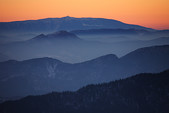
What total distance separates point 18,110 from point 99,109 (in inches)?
2019

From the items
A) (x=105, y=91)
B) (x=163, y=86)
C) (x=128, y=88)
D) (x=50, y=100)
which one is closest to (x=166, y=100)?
(x=163, y=86)

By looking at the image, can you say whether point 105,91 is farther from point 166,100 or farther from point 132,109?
point 166,100

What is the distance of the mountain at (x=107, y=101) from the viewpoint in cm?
17875

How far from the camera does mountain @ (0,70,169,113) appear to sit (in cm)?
17875

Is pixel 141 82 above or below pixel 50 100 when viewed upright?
above

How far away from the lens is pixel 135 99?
187375 millimetres

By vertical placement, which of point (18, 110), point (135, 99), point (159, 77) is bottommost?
point (18, 110)

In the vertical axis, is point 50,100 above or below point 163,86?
below

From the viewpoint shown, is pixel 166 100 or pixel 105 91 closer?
pixel 166 100

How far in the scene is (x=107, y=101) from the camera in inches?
7274

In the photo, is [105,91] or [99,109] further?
[105,91]

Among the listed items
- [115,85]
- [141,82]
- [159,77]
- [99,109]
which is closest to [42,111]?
[99,109]

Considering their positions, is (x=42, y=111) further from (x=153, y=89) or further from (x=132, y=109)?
(x=153, y=89)

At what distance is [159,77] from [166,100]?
74.7 feet
